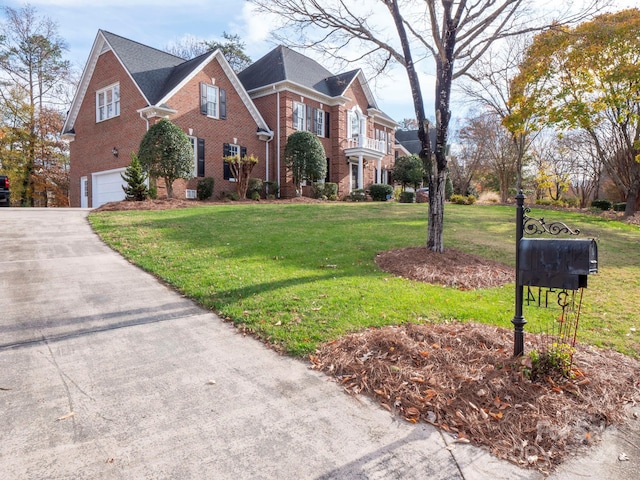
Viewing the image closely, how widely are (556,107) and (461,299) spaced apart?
42.8 feet

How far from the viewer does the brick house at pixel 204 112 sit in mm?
18406

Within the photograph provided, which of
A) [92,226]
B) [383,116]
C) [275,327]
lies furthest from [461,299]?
[383,116]

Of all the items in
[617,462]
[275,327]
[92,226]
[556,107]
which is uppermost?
[556,107]

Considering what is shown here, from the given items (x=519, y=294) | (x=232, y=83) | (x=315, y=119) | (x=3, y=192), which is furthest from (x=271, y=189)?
(x=519, y=294)

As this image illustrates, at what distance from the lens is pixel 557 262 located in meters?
2.83

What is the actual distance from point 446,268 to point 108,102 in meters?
19.9

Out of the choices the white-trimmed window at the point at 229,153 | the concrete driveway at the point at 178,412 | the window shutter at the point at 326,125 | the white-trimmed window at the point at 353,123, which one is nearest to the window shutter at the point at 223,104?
the white-trimmed window at the point at 229,153

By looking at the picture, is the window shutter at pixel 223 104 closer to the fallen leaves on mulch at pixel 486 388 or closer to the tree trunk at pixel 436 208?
the tree trunk at pixel 436 208

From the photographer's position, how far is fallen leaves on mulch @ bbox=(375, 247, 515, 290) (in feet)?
19.6

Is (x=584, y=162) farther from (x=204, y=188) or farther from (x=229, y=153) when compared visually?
(x=204, y=188)

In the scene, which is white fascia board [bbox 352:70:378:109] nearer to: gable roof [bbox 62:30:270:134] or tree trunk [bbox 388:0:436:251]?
gable roof [bbox 62:30:270:134]

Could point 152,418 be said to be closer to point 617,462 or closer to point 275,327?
point 275,327

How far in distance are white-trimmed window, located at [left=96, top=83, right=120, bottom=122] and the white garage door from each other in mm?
2825

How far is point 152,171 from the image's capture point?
50.3ft
